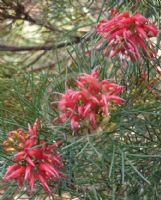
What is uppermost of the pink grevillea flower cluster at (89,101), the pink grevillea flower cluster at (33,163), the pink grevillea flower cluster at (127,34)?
the pink grevillea flower cluster at (127,34)

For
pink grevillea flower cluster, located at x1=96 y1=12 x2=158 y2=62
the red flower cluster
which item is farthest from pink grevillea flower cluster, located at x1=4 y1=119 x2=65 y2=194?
pink grevillea flower cluster, located at x1=96 y1=12 x2=158 y2=62

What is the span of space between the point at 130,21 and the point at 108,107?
0.14m

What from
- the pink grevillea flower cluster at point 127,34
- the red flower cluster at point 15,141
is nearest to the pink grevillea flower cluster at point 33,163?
the red flower cluster at point 15,141

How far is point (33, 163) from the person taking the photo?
0.76 m

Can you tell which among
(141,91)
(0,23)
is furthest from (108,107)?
(0,23)

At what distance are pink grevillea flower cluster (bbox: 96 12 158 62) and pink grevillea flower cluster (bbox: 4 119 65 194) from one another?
6.8 inches

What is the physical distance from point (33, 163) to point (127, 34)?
232 millimetres

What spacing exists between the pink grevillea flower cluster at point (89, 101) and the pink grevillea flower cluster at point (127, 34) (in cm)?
7

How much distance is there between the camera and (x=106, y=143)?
78 cm

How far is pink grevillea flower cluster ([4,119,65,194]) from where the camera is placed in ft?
2.51

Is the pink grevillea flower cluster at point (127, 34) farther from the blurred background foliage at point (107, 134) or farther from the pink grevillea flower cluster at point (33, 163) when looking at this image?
the pink grevillea flower cluster at point (33, 163)

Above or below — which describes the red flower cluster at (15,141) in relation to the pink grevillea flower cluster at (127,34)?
below

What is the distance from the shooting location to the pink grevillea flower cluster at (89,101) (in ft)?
2.39

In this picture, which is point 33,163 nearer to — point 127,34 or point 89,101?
point 89,101
